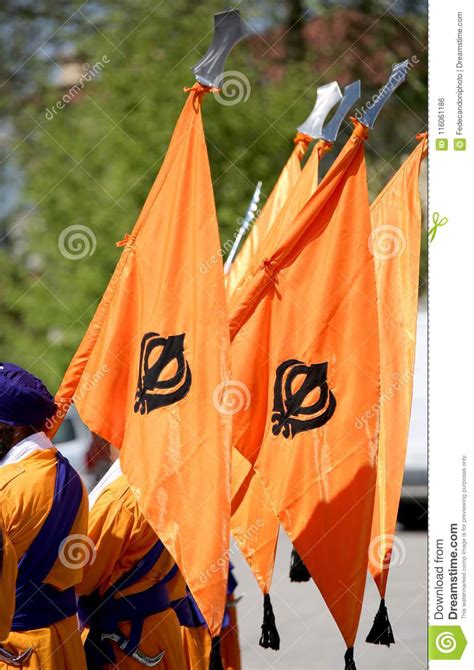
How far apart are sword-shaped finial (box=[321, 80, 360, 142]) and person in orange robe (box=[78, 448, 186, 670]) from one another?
1.86 m

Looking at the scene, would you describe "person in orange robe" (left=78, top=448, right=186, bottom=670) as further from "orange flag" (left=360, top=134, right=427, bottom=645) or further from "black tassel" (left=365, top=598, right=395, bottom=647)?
"orange flag" (left=360, top=134, right=427, bottom=645)

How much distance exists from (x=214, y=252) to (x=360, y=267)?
27.5 inches

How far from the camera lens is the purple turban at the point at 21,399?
4195mm

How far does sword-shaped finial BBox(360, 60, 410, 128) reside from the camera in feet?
16.1

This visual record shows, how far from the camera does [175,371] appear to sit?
15.1ft

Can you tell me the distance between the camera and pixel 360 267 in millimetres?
5039

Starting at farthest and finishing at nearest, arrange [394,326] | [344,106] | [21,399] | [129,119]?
[129,119], [394,326], [344,106], [21,399]

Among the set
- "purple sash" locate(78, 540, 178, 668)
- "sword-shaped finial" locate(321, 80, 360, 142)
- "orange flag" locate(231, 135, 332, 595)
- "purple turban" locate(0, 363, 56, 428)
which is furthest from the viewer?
"orange flag" locate(231, 135, 332, 595)

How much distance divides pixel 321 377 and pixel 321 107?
1.67m

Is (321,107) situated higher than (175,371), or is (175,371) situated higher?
(321,107)

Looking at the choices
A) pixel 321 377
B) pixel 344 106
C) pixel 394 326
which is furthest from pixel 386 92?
pixel 321 377

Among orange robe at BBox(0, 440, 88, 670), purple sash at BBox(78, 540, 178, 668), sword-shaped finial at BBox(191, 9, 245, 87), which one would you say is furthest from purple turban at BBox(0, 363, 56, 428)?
sword-shaped finial at BBox(191, 9, 245, 87)

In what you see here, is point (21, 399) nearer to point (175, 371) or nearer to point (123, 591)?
point (175, 371)
